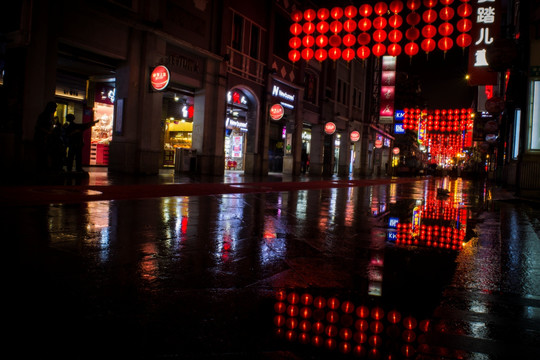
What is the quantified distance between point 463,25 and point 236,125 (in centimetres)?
1548

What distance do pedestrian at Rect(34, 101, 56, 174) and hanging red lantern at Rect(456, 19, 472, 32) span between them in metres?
14.6

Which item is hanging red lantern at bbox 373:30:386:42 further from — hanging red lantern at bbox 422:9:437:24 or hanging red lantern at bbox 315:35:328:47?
hanging red lantern at bbox 315:35:328:47

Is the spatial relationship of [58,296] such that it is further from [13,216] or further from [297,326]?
[13,216]

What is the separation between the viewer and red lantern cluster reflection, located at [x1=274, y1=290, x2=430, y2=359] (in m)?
2.08

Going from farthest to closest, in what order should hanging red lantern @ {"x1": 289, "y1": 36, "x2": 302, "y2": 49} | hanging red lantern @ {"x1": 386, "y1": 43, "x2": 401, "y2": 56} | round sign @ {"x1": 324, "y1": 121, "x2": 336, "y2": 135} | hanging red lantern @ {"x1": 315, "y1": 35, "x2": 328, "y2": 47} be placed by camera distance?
round sign @ {"x1": 324, "y1": 121, "x2": 336, "y2": 135}, hanging red lantern @ {"x1": 289, "y1": 36, "x2": 302, "y2": 49}, hanging red lantern @ {"x1": 315, "y1": 35, "x2": 328, "y2": 47}, hanging red lantern @ {"x1": 386, "y1": 43, "x2": 401, "y2": 56}

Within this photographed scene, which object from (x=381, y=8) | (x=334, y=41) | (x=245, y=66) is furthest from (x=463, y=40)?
(x=245, y=66)

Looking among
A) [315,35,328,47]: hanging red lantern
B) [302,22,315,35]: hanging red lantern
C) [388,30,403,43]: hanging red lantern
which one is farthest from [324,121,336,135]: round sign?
[388,30,403,43]: hanging red lantern

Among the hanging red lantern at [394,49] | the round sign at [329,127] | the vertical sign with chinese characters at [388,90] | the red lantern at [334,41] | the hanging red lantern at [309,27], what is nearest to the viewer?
the hanging red lantern at [394,49]

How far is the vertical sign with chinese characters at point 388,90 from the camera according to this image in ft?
135

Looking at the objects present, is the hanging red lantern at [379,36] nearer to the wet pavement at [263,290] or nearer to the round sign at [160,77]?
the round sign at [160,77]

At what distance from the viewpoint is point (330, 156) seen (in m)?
32.5

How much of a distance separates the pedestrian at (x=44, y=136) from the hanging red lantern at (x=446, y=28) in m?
14.0

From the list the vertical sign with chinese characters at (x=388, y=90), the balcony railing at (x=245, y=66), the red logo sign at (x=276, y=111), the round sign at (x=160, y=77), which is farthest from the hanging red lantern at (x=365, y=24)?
the vertical sign with chinese characters at (x=388, y=90)

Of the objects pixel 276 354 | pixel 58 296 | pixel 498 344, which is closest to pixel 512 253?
pixel 498 344
